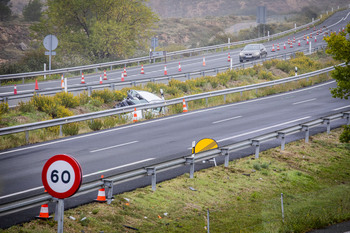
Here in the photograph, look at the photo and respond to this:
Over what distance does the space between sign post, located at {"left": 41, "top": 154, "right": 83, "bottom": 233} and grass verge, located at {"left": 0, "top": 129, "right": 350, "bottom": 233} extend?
2.51 meters

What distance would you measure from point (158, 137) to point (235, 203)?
257 inches

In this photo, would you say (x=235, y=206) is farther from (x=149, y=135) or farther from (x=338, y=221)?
(x=149, y=135)

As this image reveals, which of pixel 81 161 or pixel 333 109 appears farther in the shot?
pixel 333 109

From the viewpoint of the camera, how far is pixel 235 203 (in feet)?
33.8

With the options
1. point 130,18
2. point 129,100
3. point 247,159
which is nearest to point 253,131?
point 247,159

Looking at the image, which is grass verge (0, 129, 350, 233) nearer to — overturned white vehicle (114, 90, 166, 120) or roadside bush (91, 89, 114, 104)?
overturned white vehicle (114, 90, 166, 120)

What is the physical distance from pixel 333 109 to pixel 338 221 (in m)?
13.4

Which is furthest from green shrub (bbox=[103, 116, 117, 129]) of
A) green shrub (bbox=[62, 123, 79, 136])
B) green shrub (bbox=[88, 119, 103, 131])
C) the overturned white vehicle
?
green shrub (bbox=[62, 123, 79, 136])

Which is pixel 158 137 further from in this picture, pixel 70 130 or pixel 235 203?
pixel 235 203

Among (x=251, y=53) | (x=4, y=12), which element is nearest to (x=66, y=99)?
(x=251, y=53)

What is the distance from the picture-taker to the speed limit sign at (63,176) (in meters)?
5.12

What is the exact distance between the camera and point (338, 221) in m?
9.73

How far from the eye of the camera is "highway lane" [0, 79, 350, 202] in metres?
12.2

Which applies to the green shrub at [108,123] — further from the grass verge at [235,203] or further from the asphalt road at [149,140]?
the grass verge at [235,203]
